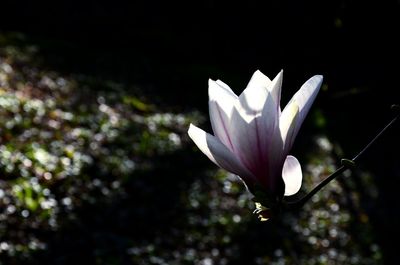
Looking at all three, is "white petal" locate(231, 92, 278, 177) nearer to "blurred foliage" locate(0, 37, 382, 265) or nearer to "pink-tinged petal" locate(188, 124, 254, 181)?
"pink-tinged petal" locate(188, 124, 254, 181)

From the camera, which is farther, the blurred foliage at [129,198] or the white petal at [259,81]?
the blurred foliage at [129,198]

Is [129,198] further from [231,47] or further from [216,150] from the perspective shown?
[231,47]

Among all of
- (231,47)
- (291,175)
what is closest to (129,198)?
(291,175)

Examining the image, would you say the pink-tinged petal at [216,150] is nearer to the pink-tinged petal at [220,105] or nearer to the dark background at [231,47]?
the pink-tinged petal at [220,105]

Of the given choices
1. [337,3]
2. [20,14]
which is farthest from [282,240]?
[20,14]

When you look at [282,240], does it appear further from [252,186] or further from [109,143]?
[252,186]

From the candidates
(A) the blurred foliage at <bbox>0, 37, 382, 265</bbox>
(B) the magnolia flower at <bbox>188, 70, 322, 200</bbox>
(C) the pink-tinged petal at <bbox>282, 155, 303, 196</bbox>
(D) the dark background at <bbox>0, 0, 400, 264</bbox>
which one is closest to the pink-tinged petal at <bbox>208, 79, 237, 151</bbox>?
(B) the magnolia flower at <bbox>188, 70, 322, 200</bbox>

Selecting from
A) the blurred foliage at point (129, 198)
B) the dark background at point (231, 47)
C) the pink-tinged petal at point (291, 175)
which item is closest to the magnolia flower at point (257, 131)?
the pink-tinged petal at point (291, 175)
